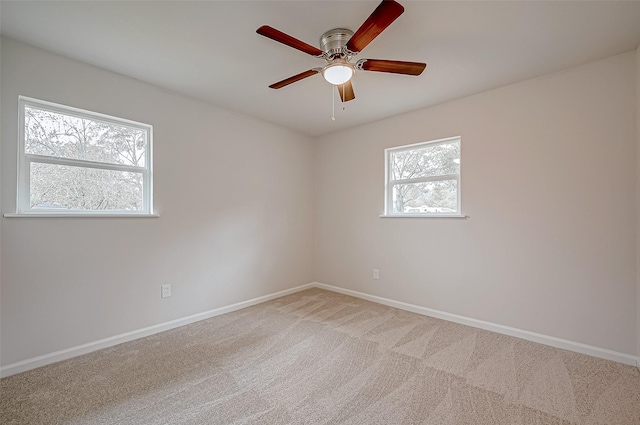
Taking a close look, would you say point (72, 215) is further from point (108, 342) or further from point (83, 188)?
point (108, 342)

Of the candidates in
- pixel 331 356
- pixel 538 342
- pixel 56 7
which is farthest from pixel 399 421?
pixel 56 7

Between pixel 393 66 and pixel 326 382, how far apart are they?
2.24 meters

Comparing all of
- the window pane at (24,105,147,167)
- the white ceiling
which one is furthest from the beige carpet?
the white ceiling

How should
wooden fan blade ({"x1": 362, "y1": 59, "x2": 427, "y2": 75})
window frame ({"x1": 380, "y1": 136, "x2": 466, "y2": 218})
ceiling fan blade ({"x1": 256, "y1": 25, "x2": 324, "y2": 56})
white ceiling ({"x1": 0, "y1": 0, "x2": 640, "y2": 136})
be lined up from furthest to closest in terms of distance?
window frame ({"x1": 380, "y1": 136, "x2": 466, "y2": 218}) → wooden fan blade ({"x1": 362, "y1": 59, "x2": 427, "y2": 75}) → white ceiling ({"x1": 0, "y1": 0, "x2": 640, "y2": 136}) → ceiling fan blade ({"x1": 256, "y1": 25, "x2": 324, "y2": 56})

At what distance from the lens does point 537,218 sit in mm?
2617

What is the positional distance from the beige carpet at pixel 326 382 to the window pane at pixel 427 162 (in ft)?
5.77

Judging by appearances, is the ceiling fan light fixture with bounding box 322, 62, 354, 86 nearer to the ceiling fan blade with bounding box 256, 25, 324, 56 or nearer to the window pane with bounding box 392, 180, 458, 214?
the ceiling fan blade with bounding box 256, 25, 324, 56

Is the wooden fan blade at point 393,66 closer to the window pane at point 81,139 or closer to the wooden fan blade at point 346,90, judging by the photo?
the wooden fan blade at point 346,90

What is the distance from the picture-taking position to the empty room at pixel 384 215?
5.90 feet

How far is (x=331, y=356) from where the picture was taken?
7.68 ft

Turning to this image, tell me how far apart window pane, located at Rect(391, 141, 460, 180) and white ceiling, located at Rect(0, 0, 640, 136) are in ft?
2.20

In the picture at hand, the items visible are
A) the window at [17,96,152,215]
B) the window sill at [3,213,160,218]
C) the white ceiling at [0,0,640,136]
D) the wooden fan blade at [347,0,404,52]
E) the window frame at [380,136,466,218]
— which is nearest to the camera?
the wooden fan blade at [347,0,404,52]

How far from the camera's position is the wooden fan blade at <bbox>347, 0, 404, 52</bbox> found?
1.39m

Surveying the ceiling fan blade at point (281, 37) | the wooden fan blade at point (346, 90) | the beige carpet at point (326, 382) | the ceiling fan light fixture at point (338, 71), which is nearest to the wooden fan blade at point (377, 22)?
the ceiling fan light fixture at point (338, 71)
